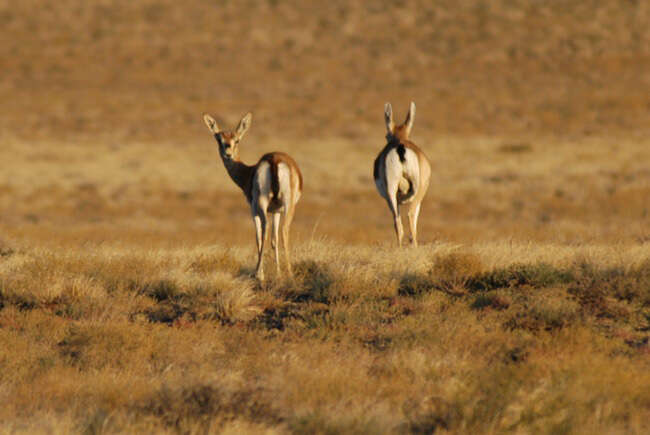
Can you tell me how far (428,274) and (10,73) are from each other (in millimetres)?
56672

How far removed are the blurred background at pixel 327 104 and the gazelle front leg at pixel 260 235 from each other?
10118 millimetres

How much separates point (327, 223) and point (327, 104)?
28.2m

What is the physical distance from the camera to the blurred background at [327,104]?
33.4m

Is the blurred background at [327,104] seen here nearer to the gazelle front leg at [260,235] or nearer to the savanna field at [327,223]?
the savanna field at [327,223]

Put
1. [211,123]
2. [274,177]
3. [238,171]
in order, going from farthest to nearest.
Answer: [211,123]
[238,171]
[274,177]

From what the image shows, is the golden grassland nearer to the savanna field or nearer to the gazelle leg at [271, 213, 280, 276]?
the savanna field

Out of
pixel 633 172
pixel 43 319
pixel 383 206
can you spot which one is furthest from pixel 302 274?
pixel 633 172

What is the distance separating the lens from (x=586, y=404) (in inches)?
274

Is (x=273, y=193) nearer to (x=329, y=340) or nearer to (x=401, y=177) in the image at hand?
(x=401, y=177)

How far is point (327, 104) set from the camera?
185 feet

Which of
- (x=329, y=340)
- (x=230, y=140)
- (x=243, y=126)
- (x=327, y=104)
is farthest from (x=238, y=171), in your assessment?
(x=327, y=104)

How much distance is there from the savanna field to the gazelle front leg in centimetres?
17

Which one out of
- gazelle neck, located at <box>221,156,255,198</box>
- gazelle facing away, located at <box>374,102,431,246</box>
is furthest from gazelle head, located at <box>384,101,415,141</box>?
gazelle neck, located at <box>221,156,255,198</box>

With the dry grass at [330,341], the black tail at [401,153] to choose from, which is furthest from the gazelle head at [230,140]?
the black tail at [401,153]
